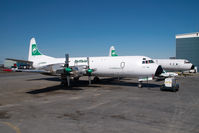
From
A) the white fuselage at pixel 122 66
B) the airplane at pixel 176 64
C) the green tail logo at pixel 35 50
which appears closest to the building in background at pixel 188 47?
the airplane at pixel 176 64

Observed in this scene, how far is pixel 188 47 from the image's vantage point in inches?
2717

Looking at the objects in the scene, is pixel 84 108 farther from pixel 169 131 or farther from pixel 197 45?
pixel 197 45

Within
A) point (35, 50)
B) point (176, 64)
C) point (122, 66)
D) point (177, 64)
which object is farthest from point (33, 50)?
point (177, 64)

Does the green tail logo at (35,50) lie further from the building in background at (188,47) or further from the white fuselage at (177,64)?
the building in background at (188,47)

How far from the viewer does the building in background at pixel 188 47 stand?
66938mm

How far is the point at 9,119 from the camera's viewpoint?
25.5 feet

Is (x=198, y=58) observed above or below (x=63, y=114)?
above

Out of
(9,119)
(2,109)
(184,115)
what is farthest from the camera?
(2,109)

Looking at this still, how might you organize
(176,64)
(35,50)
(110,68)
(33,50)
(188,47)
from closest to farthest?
(110,68)
(35,50)
(33,50)
(176,64)
(188,47)

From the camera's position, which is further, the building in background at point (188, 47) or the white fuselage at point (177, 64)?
the building in background at point (188, 47)

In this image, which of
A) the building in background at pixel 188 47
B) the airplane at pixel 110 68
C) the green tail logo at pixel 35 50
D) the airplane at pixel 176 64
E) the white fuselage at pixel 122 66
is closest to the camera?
the airplane at pixel 110 68

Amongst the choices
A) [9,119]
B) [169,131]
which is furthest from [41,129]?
[169,131]

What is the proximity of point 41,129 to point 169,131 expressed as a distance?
17.5 feet

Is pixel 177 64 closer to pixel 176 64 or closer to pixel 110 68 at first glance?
pixel 176 64
